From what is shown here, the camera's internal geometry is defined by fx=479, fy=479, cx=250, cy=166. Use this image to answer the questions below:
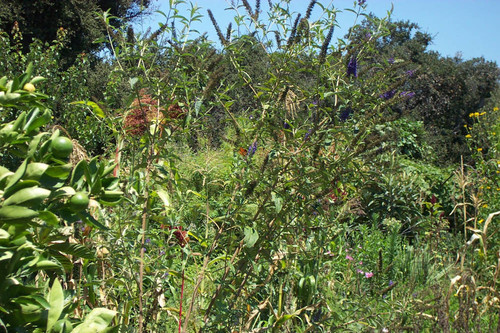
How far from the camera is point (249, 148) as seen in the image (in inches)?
72.8

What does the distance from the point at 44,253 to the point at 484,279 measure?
384cm

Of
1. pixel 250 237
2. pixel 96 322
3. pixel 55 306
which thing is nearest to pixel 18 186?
pixel 55 306

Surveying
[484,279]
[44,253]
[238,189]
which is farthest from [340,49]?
[484,279]

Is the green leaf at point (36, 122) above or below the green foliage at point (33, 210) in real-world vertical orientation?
above

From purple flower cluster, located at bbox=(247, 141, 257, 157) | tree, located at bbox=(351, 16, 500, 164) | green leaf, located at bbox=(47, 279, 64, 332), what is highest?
tree, located at bbox=(351, 16, 500, 164)

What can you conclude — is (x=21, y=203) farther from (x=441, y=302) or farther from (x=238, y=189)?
(x=441, y=302)

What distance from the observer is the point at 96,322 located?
1.21 metres

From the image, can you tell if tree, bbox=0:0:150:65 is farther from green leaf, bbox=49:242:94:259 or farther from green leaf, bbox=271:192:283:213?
green leaf, bbox=49:242:94:259

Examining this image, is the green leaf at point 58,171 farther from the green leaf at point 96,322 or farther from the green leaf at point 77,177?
the green leaf at point 96,322

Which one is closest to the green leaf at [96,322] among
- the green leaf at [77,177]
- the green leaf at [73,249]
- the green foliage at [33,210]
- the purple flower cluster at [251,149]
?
the green foliage at [33,210]

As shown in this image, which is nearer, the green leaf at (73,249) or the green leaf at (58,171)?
the green leaf at (58,171)

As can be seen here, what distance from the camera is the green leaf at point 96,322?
3.87ft

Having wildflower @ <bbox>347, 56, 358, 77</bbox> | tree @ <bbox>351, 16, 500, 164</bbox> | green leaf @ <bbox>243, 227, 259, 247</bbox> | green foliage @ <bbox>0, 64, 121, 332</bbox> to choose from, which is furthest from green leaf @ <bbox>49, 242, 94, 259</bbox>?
tree @ <bbox>351, 16, 500, 164</bbox>

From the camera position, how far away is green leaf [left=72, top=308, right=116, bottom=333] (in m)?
1.18
